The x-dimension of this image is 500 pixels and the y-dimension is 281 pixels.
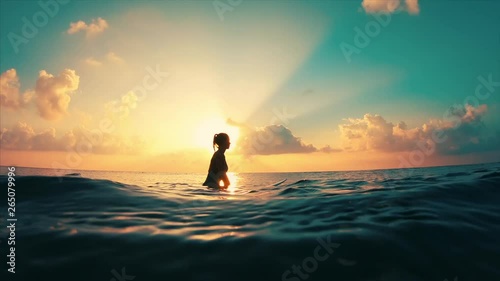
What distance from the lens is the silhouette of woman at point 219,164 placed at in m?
11.8

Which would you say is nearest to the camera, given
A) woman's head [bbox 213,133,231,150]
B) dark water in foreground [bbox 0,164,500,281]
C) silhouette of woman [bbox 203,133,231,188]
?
dark water in foreground [bbox 0,164,500,281]

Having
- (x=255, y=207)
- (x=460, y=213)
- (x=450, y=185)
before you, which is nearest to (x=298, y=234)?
(x=255, y=207)

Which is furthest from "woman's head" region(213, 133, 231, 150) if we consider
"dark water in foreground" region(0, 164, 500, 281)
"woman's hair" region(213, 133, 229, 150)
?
"dark water in foreground" region(0, 164, 500, 281)

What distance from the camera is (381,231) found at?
4359 mm

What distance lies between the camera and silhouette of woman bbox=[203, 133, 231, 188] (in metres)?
11.8

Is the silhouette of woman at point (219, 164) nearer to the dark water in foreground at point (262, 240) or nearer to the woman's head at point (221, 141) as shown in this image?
the woman's head at point (221, 141)

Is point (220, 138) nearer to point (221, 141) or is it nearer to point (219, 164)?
point (221, 141)

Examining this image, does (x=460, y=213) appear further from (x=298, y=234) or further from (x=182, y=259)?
(x=182, y=259)

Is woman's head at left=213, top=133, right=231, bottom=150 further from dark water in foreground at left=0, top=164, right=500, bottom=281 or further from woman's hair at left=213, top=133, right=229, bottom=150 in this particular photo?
dark water in foreground at left=0, top=164, right=500, bottom=281

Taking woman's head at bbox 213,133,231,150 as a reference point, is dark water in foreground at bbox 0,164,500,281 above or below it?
below

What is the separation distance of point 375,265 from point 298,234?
1.31 metres

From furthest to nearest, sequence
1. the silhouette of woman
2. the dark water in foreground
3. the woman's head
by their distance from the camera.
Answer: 1. the woman's head
2. the silhouette of woman
3. the dark water in foreground

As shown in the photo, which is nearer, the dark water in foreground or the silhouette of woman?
the dark water in foreground

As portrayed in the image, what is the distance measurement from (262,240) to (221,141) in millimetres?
8124
